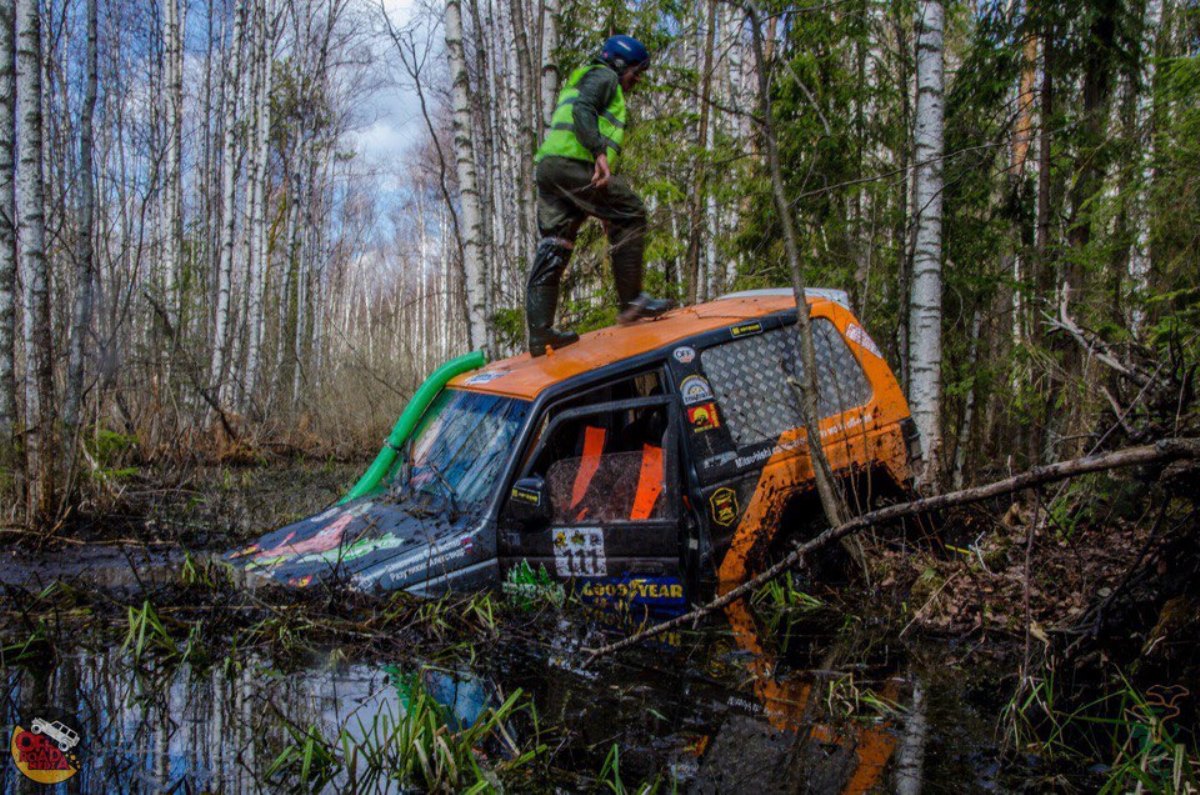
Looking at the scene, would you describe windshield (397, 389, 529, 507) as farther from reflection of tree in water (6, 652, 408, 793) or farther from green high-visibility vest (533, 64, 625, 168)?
green high-visibility vest (533, 64, 625, 168)

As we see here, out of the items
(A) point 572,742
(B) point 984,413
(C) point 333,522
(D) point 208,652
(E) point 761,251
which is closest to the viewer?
(A) point 572,742

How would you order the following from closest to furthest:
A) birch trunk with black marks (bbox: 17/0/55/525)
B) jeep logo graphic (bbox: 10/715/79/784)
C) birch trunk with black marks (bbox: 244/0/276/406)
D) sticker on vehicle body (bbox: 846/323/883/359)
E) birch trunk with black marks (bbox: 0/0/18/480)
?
jeep logo graphic (bbox: 10/715/79/784) < sticker on vehicle body (bbox: 846/323/883/359) < birch trunk with black marks (bbox: 17/0/55/525) < birch trunk with black marks (bbox: 0/0/18/480) < birch trunk with black marks (bbox: 244/0/276/406)

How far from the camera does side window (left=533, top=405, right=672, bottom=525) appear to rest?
4.29m

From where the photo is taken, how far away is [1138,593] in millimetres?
3346

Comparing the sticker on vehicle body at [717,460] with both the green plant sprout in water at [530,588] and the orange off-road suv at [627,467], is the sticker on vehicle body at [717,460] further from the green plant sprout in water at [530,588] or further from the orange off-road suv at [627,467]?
the green plant sprout in water at [530,588]

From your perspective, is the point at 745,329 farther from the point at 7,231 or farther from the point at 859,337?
the point at 7,231

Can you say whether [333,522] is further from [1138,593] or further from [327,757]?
[1138,593]

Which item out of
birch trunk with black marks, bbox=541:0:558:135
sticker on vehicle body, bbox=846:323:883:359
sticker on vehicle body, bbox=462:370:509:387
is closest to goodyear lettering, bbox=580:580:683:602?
sticker on vehicle body, bbox=462:370:509:387

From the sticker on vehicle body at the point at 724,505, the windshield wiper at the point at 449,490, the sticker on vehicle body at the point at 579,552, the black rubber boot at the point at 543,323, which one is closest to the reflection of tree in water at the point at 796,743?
the sticker on vehicle body at the point at 724,505

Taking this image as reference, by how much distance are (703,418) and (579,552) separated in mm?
991

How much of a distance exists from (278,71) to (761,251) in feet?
54.1

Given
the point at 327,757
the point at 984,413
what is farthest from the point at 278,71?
the point at 327,757

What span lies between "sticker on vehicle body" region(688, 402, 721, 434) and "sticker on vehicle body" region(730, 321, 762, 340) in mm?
512

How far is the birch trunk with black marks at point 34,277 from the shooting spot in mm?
5898
